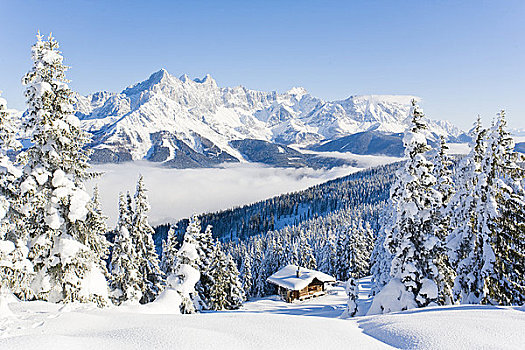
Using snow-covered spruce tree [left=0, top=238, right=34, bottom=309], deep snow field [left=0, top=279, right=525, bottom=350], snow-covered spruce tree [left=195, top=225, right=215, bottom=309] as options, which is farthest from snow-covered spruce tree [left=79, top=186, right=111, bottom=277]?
snow-covered spruce tree [left=195, top=225, right=215, bottom=309]

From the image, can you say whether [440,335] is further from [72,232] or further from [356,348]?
→ [72,232]

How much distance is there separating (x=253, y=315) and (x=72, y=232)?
9193 millimetres

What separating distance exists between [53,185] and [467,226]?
63.1ft

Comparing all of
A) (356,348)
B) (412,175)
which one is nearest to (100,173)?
(356,348)

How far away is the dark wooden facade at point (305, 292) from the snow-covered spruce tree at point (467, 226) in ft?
116

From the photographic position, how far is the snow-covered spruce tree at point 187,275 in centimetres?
1898

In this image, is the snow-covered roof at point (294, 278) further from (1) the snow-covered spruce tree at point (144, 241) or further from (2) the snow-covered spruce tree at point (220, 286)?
(1) the snow-covered spruce tree at point (144, 241)

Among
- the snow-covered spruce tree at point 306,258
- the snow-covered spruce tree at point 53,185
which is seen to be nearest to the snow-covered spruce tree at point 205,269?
the snow-covered spruce tree at point 53,185

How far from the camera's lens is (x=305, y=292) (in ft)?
163

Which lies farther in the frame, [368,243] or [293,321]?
[368,243]

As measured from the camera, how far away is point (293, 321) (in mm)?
8695

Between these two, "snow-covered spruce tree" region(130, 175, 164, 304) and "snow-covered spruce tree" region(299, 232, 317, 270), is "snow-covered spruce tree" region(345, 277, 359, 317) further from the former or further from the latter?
"snow-covered spruce tree" region(299, 232, 317, 270)

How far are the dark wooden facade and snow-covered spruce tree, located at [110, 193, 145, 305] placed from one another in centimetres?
2826

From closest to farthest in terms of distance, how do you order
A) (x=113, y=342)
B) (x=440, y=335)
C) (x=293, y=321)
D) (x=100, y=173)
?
(x=113, y=342) < (x=440, y=335) < (x=293, y=321) < (x=100, y=173)
